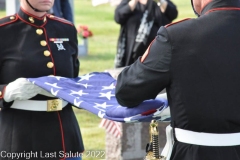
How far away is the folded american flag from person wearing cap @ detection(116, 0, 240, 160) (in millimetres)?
251

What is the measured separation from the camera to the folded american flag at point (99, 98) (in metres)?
3.91

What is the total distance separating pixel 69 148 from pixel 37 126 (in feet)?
0.80

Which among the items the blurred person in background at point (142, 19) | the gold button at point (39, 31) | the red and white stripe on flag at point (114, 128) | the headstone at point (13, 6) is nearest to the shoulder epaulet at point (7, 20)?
the gold button at point (39, 31)

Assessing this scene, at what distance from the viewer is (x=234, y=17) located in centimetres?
364

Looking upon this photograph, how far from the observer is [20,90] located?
173 inches

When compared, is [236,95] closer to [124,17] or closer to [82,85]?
[82,85]

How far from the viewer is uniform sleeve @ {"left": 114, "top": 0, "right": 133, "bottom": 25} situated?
29.3 ft

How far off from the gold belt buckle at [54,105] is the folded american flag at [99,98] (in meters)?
0.13

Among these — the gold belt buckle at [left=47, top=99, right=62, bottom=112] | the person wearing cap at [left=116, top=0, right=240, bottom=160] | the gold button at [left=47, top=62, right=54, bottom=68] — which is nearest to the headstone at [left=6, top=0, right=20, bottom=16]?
the gold button at [left=47, top=62, right=54, bottom=68]

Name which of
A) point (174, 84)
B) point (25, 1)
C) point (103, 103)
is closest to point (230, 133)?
point (174, 84)

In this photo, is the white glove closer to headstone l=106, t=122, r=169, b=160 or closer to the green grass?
headstone l=106, t=122, r=169, b=160

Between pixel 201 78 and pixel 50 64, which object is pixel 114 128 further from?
pixel 201 78

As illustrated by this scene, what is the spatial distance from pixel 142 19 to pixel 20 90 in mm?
4612

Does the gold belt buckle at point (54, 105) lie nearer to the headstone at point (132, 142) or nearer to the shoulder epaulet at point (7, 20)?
the shoulder epaulet at point (7, 20)
